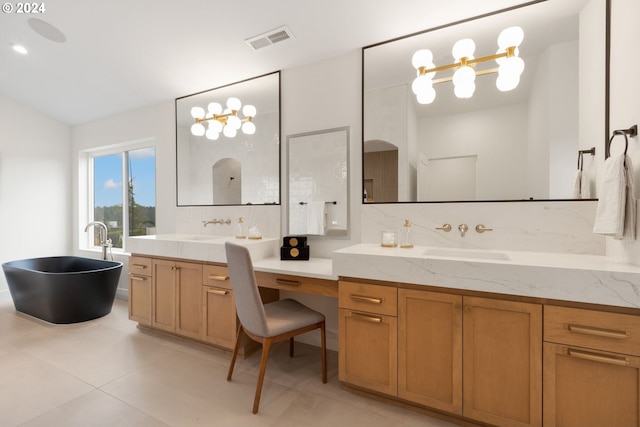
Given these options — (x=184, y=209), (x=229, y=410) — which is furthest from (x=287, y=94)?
(x=229, y=410)

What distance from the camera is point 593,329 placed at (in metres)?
1.29

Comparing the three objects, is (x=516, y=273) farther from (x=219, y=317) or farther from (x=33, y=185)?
(x=33, y=185)

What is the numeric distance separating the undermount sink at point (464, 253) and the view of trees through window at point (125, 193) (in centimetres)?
337

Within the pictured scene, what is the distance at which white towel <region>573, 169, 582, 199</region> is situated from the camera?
69.9 inches

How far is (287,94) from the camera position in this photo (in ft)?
9.00

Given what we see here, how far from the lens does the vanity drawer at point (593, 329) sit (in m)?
1.24

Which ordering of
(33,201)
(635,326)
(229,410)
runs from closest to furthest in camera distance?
(635,326), (229,410), (33,201)

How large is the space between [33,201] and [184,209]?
8.78 feet

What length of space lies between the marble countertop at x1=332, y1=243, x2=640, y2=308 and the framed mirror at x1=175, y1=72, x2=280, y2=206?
1.32 metres

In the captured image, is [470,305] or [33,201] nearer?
[470,305]

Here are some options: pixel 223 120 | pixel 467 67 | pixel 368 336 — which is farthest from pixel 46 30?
pixel 368 336

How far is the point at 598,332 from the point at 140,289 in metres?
3.34

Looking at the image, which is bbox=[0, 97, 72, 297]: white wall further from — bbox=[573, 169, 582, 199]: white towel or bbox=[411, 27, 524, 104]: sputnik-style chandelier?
bbox=[573, 169, 582, 199]: white towel

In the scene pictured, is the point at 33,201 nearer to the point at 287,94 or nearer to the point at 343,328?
the point at 287,94
